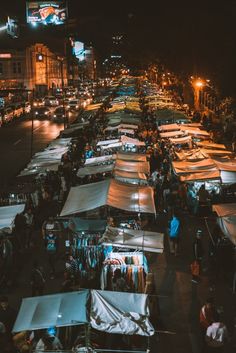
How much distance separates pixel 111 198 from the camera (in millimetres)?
14508

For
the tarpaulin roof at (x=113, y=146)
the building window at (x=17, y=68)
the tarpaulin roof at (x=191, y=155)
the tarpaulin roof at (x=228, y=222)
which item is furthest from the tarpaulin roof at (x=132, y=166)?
the building window at (x=17, y=68)

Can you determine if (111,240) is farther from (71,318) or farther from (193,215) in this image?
(193,215)

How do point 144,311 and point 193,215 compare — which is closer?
point 144,311

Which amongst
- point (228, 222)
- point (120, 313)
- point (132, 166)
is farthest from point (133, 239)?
point (132, 166)

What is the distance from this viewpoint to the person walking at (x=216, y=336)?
28.7 ft

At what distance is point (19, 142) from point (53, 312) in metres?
32.8

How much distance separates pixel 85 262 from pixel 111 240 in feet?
2.98

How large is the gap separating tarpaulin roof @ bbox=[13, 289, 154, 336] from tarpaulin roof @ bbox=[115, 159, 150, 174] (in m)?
11.0

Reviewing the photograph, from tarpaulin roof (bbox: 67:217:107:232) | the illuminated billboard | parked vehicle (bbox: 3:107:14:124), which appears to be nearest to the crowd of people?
tarpaulin roof (bbox: 67:217:107:232)

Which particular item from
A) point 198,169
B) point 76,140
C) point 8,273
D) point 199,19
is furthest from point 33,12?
point 8,273

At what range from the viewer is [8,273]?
13289mm

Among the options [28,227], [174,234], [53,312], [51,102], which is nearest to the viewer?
[53,312]

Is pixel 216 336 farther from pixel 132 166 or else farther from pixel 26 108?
pixel 26 108

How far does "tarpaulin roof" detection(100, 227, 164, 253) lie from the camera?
1184 cm
